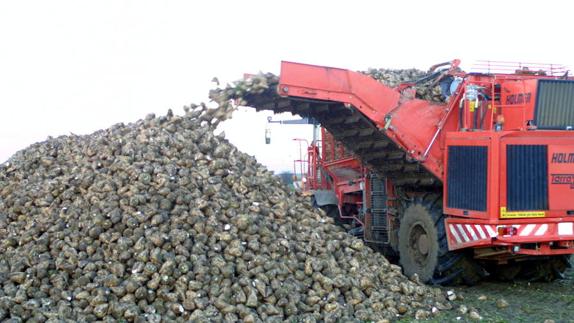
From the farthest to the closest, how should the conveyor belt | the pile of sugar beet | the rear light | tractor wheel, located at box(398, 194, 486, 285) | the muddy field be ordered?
1. the conveyor belt
2. tractor wheel, located at box(398, 194, 486, 285)
3. the rear light
4. the muddy field
5. the pile of sugar beet

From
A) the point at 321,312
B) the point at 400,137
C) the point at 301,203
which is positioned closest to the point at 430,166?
the point at 400,137

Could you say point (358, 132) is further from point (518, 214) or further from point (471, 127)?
point (518, 214)

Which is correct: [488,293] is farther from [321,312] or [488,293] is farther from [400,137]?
[321,312]

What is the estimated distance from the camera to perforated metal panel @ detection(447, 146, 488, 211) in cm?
848

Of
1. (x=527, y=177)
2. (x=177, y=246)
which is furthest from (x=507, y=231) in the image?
(x=177, y=246)

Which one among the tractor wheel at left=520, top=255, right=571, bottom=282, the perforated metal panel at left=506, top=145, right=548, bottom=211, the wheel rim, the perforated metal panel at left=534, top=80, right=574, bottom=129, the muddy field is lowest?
the muddy field

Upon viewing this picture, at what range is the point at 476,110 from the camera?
9.02m

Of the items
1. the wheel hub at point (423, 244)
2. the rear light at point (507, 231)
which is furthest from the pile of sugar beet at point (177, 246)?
the wheel hub at point (423, 244)

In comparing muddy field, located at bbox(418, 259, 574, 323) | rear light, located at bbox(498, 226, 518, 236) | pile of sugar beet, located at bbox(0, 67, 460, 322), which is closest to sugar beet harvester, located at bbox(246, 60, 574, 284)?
rear light, located at bbox(498, 226, 518, 236)

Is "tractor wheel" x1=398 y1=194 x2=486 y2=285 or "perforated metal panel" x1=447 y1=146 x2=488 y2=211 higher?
"perforated metal panel" x1=447 y1=146 x2=488 y2=211

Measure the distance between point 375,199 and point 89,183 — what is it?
5.02 metres

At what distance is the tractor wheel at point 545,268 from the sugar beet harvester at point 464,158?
0.01 metres

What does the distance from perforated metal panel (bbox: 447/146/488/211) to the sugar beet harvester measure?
1 cm

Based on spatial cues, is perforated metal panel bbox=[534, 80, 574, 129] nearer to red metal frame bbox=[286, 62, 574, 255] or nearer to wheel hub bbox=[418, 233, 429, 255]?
red metal frame bbox=[286, 62, 574, 255]
